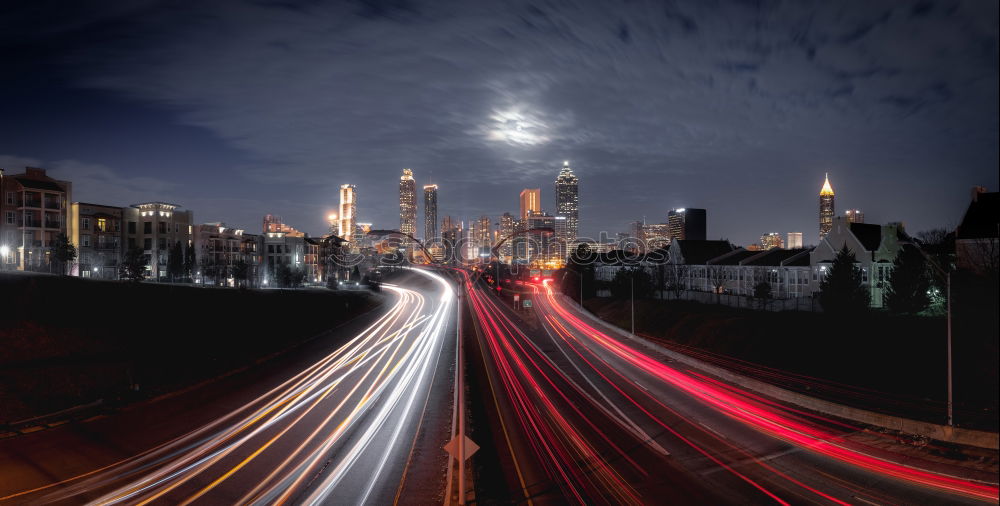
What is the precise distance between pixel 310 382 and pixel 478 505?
59.6 feet

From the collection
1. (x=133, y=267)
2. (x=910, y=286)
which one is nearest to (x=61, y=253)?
(x=133, y=267)

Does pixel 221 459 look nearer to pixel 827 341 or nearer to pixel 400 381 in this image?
pixel 400 381

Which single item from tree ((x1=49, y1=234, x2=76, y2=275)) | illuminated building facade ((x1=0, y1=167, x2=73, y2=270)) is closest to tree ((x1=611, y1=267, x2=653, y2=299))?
tree ((x1=49, y1=234, x2=76, y2=275))

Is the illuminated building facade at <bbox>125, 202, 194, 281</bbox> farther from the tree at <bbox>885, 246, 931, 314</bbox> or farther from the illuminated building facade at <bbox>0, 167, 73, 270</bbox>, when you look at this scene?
the tree at <bbox>885, 246, 931, 314</bbox>

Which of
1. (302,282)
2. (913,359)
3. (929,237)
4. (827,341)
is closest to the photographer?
(913,359)

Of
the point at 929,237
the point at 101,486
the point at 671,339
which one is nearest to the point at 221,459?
the point at 101,486

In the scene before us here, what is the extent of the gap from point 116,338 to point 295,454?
21.7 m

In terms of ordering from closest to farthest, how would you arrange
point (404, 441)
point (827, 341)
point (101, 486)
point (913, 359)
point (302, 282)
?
point (101, 486), point (404, 441), point (913, 359), point (827, 341), point (302, 282)

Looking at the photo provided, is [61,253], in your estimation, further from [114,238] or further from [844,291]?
[844,291]

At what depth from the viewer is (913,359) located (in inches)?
1114

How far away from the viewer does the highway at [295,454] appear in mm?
14328

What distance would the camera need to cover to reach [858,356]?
3114 centimetres

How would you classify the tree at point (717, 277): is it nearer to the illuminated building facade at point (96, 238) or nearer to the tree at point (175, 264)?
the tree at point (175, 264)

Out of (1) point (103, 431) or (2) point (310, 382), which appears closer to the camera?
(1) point (103, 431)
